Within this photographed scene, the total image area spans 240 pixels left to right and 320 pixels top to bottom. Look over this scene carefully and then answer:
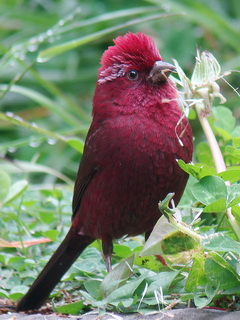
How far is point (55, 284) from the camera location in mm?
3271

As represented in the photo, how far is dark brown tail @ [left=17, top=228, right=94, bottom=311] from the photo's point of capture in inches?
125

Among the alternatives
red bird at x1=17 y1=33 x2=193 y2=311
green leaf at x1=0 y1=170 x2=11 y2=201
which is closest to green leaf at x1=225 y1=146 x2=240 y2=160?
red bird at x1=17 y1=33 x2=193 y2=311

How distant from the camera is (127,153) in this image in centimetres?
304

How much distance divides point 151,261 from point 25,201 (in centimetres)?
124

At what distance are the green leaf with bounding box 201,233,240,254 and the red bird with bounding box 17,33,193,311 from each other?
0.73 meters

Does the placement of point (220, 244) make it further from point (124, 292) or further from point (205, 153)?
point (205, 153)

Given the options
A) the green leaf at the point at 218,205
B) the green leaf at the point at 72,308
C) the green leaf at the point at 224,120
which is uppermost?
the green leaf at the point at 224,120

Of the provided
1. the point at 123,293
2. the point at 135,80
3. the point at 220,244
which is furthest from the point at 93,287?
the point at 135,80

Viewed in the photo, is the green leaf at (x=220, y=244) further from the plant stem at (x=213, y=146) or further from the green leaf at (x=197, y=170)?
the plant stem at (x=213, y=146)

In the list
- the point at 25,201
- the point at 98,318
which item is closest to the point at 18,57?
the point at 25,201

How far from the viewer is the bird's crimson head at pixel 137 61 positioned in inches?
126

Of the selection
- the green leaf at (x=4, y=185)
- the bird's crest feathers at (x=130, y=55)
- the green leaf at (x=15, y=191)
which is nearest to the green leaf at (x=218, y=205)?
the bird's crest feathers at (x=130, y=55)

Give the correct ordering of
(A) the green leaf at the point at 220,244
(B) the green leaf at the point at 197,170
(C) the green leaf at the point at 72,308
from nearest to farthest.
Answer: (A) the green leaf at the point at 220,244
(B) the green leaf at the point at 197,170
(C) the green leaf at the point at 72,308

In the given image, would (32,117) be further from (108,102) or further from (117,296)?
(117,296)
